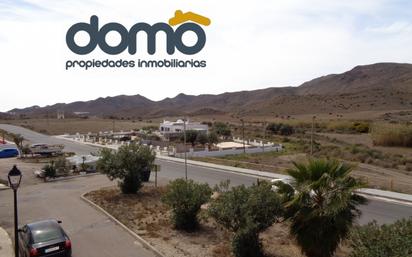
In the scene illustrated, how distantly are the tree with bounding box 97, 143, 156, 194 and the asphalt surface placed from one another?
226 cm

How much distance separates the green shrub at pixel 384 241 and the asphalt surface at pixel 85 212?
25.6ft

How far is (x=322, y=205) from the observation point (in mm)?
11109

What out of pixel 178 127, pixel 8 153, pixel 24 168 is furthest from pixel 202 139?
pixel 24 168

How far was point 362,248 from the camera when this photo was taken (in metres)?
7.51

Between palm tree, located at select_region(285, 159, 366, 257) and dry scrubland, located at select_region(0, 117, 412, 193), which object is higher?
palm tree, located at select_region(285, 159, 366, 257)

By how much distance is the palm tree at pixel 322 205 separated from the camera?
10.9 m

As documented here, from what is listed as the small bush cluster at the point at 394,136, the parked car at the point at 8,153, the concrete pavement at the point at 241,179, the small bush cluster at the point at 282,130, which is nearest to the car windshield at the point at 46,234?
the concrete pavement at the point at 241,179

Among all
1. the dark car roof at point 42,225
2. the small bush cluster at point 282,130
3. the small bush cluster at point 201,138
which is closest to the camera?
the dark car roof at point 42,225

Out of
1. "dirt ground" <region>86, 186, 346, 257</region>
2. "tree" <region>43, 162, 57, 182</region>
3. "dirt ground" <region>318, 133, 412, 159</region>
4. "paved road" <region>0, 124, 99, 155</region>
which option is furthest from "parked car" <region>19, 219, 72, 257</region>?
"dirt ground" <region>318, 133, 412, 159</region>

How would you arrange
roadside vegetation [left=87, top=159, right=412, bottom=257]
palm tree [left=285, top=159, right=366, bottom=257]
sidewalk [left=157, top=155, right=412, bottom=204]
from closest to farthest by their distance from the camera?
roadside vegetation [left=87, top=159, right=412, bottom=257] < palm tree [left=285, top=159, right=366, bottom=257] < sidewalk [left=157, top=155, right=412, bottom=204]

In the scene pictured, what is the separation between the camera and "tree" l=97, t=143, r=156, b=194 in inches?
894

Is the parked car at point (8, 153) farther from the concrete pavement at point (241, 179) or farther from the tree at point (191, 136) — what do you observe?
the tree at point (191, 136)

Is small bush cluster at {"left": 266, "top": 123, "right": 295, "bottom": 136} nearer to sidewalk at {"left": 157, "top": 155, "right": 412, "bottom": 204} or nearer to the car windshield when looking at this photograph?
sidewalk at {"left": 157, "top": 155, "right": 412, "bottom": 204}

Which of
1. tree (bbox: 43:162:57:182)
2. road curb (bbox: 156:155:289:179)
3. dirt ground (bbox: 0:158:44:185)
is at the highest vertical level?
tree (bbox: 43:162:57:182)
